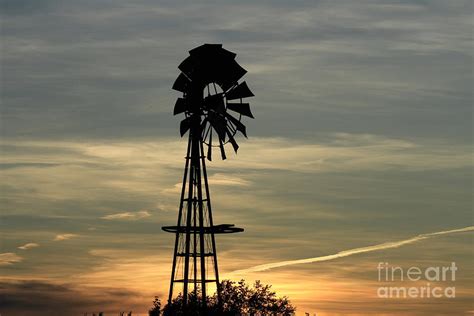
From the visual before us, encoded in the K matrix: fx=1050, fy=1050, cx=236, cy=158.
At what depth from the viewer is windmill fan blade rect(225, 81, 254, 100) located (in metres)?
62.8

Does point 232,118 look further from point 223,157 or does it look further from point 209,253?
point 209,253

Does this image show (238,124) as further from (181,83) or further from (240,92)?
(181,83)

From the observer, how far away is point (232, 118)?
2472 inches

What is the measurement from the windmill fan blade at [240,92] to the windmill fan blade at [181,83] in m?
2.54

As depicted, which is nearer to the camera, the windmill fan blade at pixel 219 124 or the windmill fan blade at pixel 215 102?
the windmill fan blade at pixel 219 124

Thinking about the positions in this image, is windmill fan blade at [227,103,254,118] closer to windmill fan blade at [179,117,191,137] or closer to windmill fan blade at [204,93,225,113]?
windmill fan blade at [204,93,225,113]

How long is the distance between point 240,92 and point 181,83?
357 cm

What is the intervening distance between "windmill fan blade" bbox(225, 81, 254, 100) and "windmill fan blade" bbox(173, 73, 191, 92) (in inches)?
100

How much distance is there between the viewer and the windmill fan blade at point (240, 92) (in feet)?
206

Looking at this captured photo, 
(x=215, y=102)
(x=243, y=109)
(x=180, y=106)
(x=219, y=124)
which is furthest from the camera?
(x=243, y=109)

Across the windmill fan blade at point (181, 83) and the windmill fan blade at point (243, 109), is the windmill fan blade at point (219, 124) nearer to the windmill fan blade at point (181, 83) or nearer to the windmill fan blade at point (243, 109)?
the windmill fan blade at point (243, 109)

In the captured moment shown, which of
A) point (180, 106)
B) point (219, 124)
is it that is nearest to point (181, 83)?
point (180, 106)

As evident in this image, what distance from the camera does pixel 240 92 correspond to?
62.8 metres

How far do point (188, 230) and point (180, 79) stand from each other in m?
9.14
